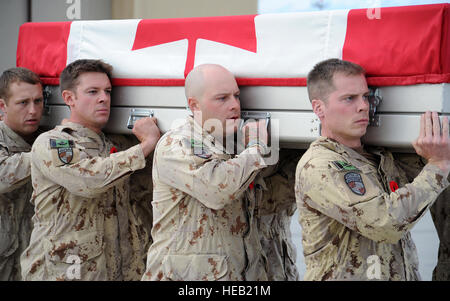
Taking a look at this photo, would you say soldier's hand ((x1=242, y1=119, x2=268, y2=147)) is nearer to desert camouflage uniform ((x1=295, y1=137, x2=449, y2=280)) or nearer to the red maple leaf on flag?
desert camouflage uniform ((x1=295, y1=137, x2=449, y2=280))

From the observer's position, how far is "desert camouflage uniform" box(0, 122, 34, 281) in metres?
3.41

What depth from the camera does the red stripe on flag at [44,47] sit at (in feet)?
11.0

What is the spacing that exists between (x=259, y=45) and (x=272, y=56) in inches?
3.5

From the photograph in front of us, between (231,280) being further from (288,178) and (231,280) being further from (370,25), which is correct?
(370,25)

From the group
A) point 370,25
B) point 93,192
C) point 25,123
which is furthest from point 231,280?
point 25,123

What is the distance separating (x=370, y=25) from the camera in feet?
8.18

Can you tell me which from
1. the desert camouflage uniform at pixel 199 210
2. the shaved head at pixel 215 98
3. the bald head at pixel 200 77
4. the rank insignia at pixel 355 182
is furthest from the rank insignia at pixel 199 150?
the rank insignia at pixel 355 182

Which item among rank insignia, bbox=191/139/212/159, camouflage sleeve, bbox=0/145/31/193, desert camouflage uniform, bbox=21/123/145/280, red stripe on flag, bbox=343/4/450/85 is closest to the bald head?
rank insignia, bbox=191/139/212/159

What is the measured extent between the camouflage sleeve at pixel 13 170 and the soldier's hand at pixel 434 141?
2.13 metres

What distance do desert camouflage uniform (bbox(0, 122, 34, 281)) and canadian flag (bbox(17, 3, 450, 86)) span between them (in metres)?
0.43

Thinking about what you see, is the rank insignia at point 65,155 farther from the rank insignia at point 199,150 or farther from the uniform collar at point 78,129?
the rank insignia at point 199,150

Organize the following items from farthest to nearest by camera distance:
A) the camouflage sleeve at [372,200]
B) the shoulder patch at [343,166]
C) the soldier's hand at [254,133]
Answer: the soldier's hand at [254,133], the shoulder patch at [343,166], the camouflage sleeve at [372,200]

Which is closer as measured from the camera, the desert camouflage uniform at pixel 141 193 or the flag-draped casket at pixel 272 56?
the flag-draped casket at pixel 272 56

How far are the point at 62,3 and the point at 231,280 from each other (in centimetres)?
382
